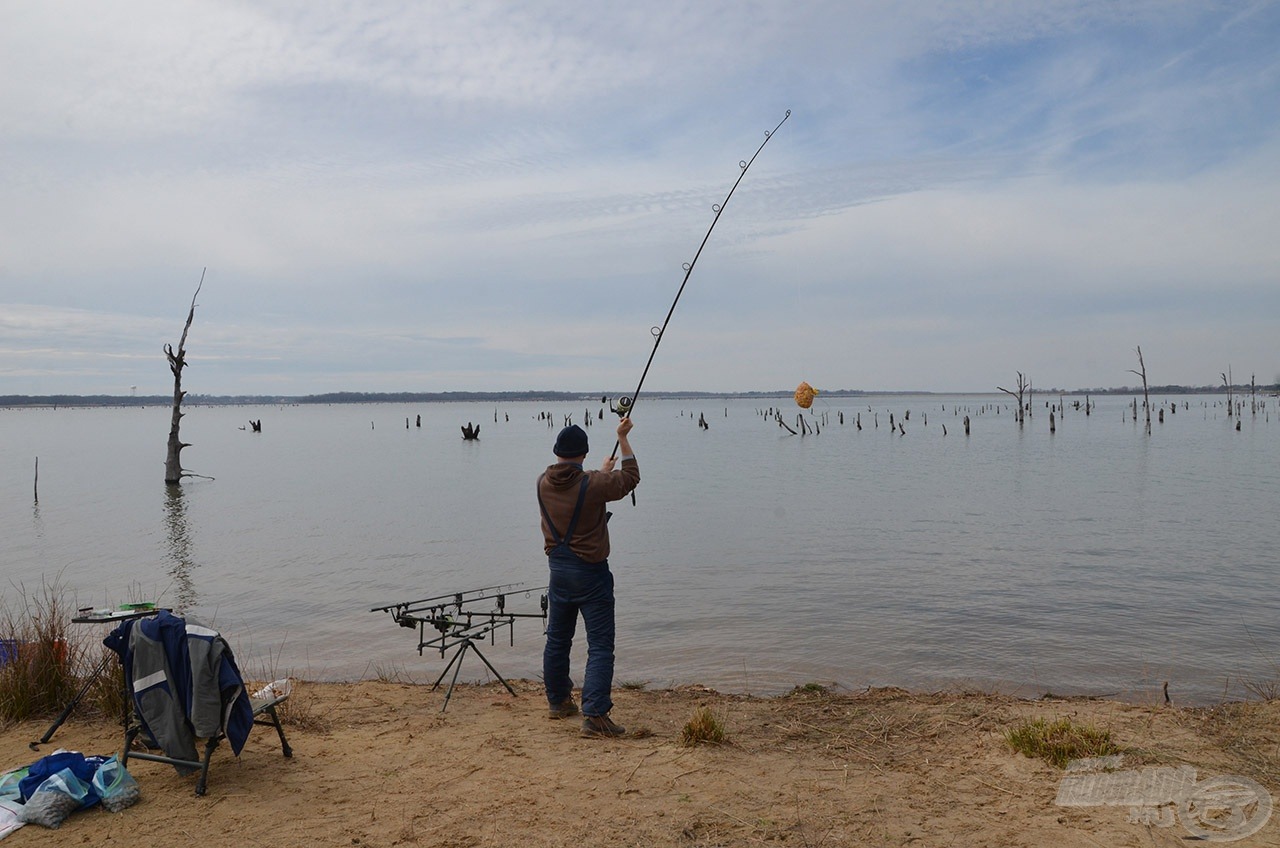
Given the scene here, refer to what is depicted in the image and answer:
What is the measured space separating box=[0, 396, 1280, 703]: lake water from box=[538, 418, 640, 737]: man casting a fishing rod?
2.77 meters

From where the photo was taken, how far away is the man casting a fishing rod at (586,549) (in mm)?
5996

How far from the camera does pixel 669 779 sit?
5141mm

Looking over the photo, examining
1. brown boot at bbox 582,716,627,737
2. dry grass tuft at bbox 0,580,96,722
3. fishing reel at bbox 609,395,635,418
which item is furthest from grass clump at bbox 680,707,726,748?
dry grass tuft at bbox 0,580,96,722

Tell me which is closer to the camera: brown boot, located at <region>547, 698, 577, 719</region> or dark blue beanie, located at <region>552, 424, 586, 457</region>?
dark blue beanie, located at <region>552, 424, 586, 457</region>

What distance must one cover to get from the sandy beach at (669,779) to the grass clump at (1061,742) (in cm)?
14

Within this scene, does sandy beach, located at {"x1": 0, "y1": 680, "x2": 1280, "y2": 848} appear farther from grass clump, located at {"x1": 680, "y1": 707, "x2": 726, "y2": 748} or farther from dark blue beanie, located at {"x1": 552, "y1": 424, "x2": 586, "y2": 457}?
Answer: dark blue beanie, located at {"x1": 552, "y1": 424, "x2": 586, "y2": 457}

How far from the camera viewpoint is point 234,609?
42.6 feet

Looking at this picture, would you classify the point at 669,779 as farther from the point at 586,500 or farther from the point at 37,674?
the point at 37,674

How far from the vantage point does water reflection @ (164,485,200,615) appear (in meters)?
13.9

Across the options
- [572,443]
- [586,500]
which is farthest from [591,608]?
[572,443]

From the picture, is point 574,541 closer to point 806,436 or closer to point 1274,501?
point 1274,501

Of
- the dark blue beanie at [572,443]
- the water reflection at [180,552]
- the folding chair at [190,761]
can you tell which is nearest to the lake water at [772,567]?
the water reflection at [180,552]

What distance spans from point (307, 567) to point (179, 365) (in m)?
14.5

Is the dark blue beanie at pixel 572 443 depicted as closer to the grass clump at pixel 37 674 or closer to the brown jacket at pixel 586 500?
the brown jacket at pixel 586 500
